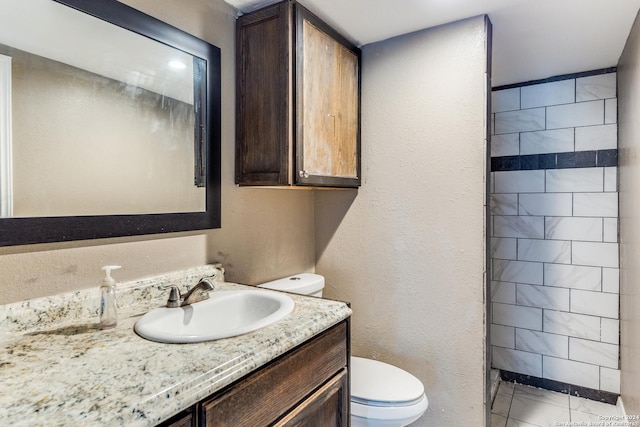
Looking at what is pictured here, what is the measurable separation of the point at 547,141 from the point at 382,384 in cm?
189

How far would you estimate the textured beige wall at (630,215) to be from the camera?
1.62 meters

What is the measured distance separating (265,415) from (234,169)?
0.98 meters

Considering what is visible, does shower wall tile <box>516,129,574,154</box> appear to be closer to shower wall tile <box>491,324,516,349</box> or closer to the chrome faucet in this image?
shower wall tile <box>491,324,516,349</box>

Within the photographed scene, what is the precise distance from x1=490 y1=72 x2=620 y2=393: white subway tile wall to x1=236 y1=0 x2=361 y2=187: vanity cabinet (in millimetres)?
1459

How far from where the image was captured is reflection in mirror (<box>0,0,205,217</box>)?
926 millimetres

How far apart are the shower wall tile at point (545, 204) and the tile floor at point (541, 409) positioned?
1141 mm

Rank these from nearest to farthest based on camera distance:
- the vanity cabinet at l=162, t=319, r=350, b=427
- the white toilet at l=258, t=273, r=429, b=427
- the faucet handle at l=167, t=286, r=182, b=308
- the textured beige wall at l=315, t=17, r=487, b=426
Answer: the vanity cabinet at l=162, t=319, r=350, b=427 < the faucet handle at l=167, t=286, r=182, b=308 < the white toilet at l=258, t=273, r=429, b=427 < the textured beige wall at l=315, t=17, r=487, b=426

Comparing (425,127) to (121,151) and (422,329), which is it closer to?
(422,329)

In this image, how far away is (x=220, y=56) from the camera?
1.46 meters

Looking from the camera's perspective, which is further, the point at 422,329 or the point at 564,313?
the point at 564,313

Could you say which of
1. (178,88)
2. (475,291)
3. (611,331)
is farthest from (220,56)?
(611,331)

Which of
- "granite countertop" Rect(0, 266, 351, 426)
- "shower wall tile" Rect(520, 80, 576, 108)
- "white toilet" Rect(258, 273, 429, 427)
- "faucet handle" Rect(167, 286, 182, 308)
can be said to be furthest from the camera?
"shower wall tile" Rect(520, 80, 576, 108)

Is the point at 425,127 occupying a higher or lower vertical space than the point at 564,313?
higher

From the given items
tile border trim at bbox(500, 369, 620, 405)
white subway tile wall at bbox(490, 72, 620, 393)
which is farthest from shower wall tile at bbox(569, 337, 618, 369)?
tile border trim at bbox(500, 369, 620, 405)
